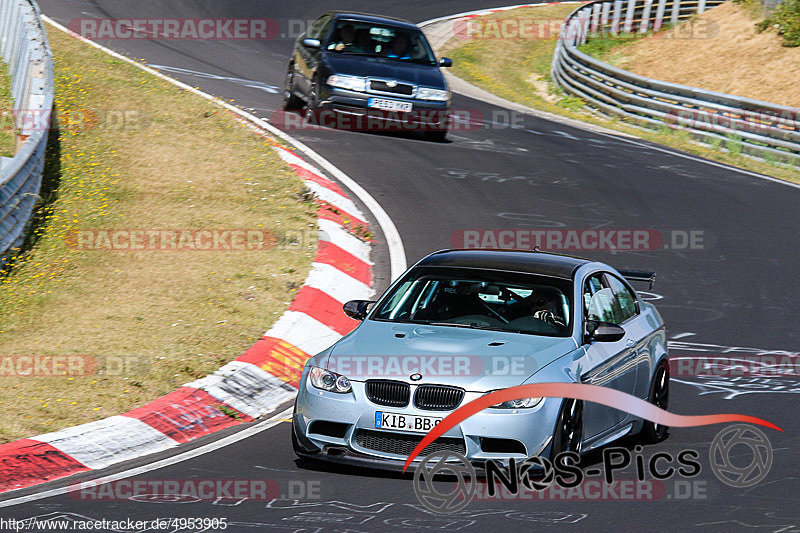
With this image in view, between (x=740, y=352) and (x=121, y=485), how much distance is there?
626 centimetres

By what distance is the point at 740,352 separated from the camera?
11.2 m

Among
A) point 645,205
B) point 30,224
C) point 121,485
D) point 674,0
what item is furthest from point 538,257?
point 674,0

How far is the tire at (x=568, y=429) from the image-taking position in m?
7.42

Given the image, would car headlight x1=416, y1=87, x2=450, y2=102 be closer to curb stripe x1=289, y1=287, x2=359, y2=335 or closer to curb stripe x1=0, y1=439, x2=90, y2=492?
curb stripe x1=289, y1=287, x2=359, y2=335

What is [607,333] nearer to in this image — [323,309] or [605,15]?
[323,309]

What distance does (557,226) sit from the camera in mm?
15484

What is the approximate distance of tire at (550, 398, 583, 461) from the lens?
24.3ft

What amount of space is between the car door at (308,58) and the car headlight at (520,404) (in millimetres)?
13058

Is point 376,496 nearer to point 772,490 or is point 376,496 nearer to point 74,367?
point 772,490

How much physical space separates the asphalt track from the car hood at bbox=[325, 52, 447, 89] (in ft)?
3.46

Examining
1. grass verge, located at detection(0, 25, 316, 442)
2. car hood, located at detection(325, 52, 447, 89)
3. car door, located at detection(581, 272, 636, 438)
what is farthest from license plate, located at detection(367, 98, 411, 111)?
car door, located at detection(581, 272, 636, 438)
